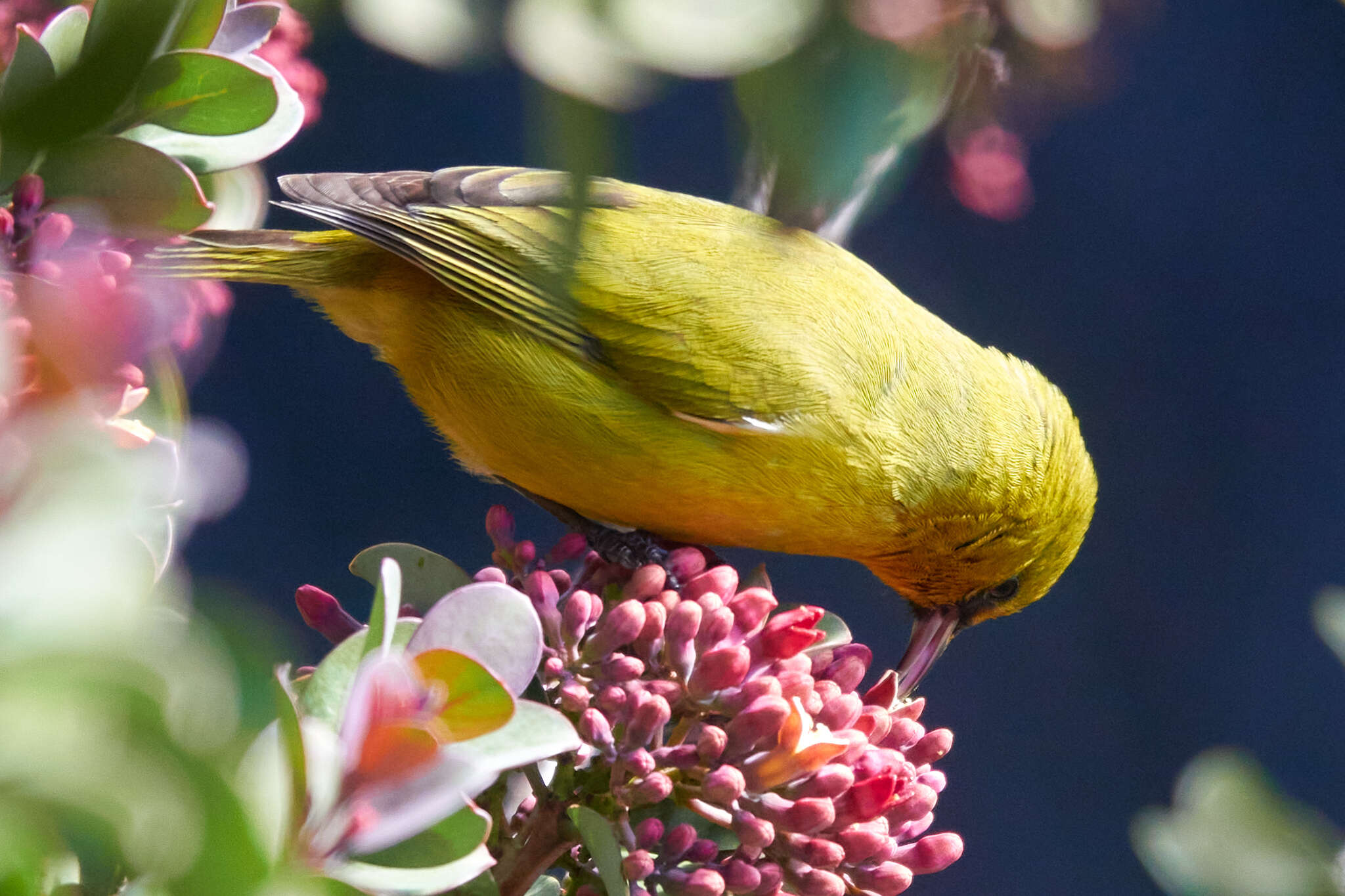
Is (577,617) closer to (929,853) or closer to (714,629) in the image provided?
(714,629)

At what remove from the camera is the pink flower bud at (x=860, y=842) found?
65 centimetres

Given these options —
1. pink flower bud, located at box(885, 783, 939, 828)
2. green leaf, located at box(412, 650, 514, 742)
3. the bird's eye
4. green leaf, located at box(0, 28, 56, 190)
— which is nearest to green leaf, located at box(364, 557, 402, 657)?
green leaf, located at box(412, 650, 514, 742)

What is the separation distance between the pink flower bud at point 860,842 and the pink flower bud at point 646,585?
0.20m

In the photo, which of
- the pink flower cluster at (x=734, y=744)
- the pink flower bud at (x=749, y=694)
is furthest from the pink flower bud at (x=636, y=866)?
the pink flower bud at (x=749, y=694)

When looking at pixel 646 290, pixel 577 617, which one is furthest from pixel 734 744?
pixel 646 290

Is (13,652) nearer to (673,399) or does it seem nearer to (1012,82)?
(1012,82)

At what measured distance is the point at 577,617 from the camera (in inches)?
27.0

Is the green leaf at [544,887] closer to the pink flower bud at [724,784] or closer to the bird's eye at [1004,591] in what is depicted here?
the pink flower bud at [724,784]

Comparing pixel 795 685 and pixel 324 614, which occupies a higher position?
pixel 795 685

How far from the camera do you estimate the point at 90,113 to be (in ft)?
0.60

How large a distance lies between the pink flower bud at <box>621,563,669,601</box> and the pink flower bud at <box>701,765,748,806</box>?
0.51 ft

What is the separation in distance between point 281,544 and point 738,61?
178 cm

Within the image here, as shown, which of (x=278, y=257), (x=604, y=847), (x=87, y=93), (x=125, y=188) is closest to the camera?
(x=87, y=93)

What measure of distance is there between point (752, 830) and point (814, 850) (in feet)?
0.14
